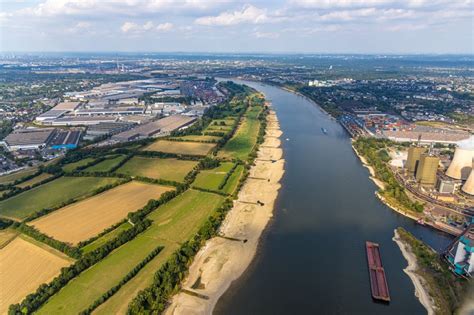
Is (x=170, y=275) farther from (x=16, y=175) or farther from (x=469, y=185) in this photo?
(x=469, y=185)

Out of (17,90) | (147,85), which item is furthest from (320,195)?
(17,90)

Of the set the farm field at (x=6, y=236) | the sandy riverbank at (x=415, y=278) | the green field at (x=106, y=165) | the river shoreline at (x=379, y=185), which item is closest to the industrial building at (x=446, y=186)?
the river shoreline at (x=379, y=185)

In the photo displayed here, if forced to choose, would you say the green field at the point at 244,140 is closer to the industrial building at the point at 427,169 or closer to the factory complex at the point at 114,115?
the factory complex at the point at 114,115

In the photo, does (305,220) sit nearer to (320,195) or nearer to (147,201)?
(320,195)

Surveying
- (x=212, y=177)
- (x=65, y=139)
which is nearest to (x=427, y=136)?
(x=212, y=177)

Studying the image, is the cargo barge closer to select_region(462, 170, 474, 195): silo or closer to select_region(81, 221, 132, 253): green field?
select_region(462, 170, 474, 195): silo
